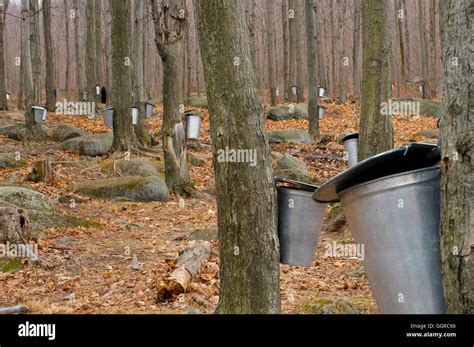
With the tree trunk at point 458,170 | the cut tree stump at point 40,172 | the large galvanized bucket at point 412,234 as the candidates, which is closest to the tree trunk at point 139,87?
the cut tree stump at point 40,172

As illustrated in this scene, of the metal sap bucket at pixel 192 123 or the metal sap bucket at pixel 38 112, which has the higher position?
the metal sap bucket at pixel 38 112

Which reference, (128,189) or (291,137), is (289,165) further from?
(291,137)

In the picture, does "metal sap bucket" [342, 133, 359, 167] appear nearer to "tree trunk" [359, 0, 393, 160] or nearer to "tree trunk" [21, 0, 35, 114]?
"tree trunk" [359, 0, 393, 160]

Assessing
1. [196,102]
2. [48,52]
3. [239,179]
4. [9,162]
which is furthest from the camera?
[196,102]

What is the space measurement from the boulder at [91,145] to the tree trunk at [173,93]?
142 inches

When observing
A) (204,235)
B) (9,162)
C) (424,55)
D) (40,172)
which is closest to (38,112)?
(9,162)

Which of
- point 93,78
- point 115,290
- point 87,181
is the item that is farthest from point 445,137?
point 93,78

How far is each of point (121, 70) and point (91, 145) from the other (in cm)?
239

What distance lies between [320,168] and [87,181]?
17.9 feet

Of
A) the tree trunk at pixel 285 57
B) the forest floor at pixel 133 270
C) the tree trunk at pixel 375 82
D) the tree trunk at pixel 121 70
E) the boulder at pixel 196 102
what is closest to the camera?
the forest floor at pixel 133 270

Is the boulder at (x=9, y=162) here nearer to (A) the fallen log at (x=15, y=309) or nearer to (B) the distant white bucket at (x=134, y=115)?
(B) the distant white bucket at (x=134, y=115)

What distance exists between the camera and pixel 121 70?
12.7 metres

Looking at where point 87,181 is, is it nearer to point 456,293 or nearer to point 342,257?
point 342,257

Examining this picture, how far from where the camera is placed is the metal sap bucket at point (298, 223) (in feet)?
12.1
